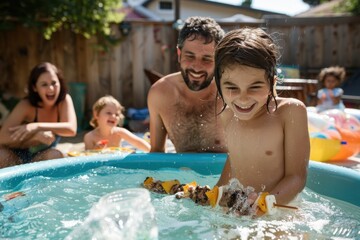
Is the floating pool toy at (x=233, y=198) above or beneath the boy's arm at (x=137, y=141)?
above

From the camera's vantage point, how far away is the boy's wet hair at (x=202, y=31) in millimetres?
3117

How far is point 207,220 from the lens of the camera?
2.20 metres

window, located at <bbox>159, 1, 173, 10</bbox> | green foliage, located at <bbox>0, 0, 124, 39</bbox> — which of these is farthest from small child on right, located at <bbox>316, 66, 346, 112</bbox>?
window, located at <bbox>159, 1, 173, 10</bbox>

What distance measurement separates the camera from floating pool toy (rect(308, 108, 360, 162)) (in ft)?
15.1

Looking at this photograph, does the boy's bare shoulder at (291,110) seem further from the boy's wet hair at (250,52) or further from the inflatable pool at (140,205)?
the inflatable pool at (140,205)

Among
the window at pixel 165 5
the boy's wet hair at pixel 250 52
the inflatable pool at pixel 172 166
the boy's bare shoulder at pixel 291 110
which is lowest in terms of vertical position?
the inflatable pool at pixel 172 166

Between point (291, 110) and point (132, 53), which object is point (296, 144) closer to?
point (291, 110)

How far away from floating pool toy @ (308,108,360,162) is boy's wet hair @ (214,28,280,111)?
2.59 metres

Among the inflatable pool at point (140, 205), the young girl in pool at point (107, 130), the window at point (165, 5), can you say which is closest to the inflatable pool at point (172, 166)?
the inflatable pool at point (140, 205)

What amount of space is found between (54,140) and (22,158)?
1.03 feet

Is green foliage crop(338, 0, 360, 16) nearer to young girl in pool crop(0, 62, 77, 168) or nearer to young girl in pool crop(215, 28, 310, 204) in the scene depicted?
young girl in pool crop(0, 62, 77, 168)

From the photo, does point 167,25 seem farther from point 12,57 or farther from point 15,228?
point 15,228

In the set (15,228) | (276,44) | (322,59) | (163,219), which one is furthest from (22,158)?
(322,59)

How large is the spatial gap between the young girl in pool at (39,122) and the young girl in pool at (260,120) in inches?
79.0
